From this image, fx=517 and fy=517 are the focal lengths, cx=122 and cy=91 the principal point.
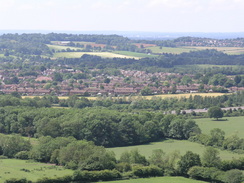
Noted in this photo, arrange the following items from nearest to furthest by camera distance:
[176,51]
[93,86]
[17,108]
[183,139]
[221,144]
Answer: [221,144] → [183,139] → [17,108] → [93,86] → [176,51]

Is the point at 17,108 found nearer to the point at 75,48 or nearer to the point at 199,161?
the point at 199,161

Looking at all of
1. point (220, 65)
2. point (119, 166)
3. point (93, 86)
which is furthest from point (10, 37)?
point (119, 166)

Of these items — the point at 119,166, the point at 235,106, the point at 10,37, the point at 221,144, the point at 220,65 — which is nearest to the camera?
the point at 119,166

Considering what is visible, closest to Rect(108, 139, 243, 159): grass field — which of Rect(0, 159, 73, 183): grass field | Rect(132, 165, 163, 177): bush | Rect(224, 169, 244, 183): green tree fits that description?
Rect(132, 165, 163, 177): bush

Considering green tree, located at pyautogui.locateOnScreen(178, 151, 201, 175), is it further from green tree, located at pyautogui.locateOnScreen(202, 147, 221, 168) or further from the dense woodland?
green tree, located at pyautogui.locateOnScreen(202, 147, 221, 168)

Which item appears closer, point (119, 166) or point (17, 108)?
point (119, 166)

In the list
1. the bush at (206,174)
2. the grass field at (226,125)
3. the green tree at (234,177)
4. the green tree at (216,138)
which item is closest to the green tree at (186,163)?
the bush at (206,174)
